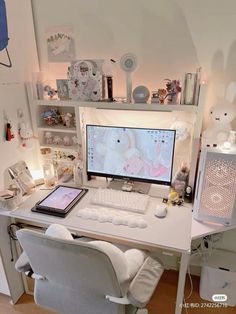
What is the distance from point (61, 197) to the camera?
58.9 inches

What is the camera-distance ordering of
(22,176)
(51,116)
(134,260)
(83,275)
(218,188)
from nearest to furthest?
(83,275) < (134,260) < (218,188) < (22,176) < (51,116)

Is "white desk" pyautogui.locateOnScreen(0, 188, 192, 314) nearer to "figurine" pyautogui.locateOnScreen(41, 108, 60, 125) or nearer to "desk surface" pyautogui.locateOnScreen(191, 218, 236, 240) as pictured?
"desk surface" pyautogui.locateOnScreen(191, 218, 236, 240)

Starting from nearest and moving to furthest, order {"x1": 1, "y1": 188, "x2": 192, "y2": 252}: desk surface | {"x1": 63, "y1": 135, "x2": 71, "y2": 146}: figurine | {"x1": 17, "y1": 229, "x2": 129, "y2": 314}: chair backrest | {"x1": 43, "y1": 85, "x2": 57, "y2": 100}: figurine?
{"x1": 17, "y1": 229, "x2": 129, "y2": 314}: chair backrest
{"x1": 1, "y1": 188, "x2": 192, "y2": 252}: desk surface
{"x1": 43, "y1": 85, "x2": 57, "y2": 100}: figurine
{"x1": 63, "y1": 135, "x2": 71, "y2": 146}: figurine

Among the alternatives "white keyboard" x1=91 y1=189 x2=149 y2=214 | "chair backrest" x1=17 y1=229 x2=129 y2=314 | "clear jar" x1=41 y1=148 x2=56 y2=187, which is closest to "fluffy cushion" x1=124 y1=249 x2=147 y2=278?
"chair backrest" x1=17 y1=229 x2=129 y2=314

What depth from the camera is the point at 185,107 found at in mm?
1300

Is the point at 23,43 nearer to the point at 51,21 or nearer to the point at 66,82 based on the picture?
the point at 51,21

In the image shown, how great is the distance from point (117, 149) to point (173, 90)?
50 cm

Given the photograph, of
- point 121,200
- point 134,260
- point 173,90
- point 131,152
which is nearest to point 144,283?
point 134,260

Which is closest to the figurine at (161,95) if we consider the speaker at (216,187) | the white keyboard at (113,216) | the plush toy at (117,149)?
the plush toy at (117,149)

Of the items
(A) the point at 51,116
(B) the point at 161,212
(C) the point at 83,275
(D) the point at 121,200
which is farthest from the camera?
(A) the point at 51,116

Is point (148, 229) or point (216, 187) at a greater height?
point (216, 187)

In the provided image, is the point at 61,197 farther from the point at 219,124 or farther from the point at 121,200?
the point at 219,124

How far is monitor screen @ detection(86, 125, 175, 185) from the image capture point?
56.6 inches

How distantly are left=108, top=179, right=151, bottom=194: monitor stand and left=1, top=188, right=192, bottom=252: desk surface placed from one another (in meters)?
0.15
